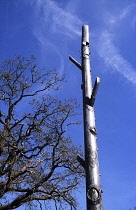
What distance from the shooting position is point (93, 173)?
122 inches

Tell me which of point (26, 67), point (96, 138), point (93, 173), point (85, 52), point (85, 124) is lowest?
point (93, 173)

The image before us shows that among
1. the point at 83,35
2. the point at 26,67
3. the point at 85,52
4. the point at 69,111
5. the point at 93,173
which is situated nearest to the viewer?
the point at 93,173

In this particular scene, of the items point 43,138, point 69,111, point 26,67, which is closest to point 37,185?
point 43,138

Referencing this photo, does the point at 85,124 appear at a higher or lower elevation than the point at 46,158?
lower

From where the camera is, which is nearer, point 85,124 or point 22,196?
point 85,124

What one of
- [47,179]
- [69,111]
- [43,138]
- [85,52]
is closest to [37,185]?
[47,179]

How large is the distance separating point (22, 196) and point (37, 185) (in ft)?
2.72

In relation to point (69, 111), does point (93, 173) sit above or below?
below

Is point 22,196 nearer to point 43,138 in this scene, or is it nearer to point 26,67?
point 43,138

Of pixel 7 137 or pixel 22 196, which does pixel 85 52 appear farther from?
pixel 22 196

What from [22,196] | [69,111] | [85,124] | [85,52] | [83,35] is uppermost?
[69,111]

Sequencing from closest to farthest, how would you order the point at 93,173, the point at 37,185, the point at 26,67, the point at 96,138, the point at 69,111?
the point at 93,173 < the point at 96,138 < the point at 37,185 < the point at 69,111 < the point at 26,67

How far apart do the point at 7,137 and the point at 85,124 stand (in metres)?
6.19

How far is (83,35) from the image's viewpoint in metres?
5.30
